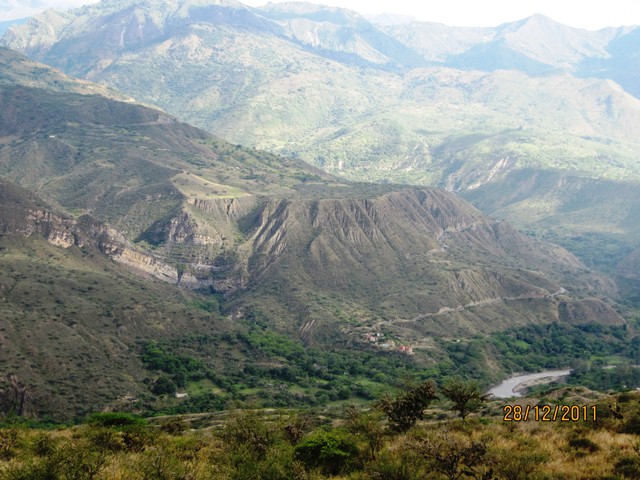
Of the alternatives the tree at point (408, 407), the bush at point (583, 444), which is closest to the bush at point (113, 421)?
the tree at point (408, 407)

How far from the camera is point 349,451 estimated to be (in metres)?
49.0

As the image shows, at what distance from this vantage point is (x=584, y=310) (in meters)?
195

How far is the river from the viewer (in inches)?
5536

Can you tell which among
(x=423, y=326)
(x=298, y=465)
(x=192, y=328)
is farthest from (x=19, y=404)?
(x=423, y=326)

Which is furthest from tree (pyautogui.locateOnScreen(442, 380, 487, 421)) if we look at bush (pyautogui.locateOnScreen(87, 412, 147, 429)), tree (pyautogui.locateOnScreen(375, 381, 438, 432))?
bush (pyautogui.locateOnScreen(87, 412, 147, 429))

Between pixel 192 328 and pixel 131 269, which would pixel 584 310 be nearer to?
pixel 192 328

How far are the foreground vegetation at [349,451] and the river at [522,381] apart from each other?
80275 millimetres

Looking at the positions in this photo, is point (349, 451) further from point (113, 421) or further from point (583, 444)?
point (113, 421)

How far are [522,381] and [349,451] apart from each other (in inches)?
4332

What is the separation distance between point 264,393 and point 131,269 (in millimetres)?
70737

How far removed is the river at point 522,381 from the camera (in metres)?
141

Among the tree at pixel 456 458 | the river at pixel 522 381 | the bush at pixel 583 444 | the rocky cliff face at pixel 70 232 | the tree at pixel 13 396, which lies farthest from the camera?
the rocky cliff face at pixel 70 232

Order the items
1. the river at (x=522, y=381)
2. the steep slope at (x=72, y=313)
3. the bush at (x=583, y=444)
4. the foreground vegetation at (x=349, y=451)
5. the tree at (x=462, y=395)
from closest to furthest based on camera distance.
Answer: the foreground vegetation at (x=349, y=451)
the bush at (x=583, y=444)
the tree at (x=462, y=395)
the steep slope at (x=72, y=313)
the river at (x=522, y=381)
